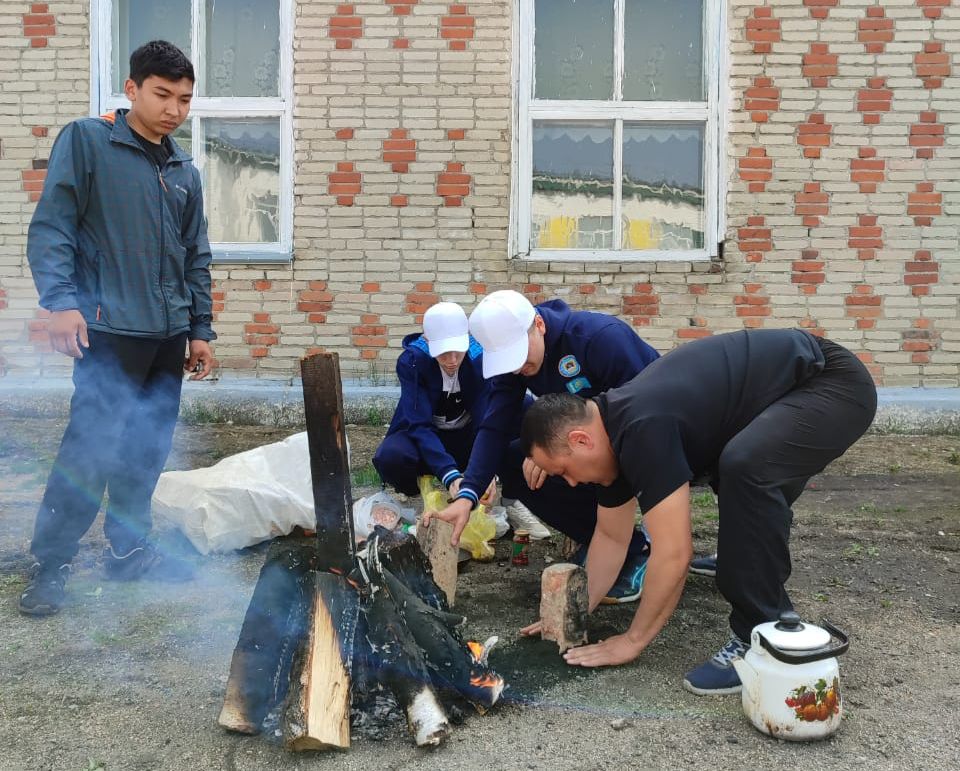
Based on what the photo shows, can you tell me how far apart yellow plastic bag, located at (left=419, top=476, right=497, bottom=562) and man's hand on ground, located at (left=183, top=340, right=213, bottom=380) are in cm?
109

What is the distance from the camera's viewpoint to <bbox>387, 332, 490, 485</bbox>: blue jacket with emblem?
4262 millimetres

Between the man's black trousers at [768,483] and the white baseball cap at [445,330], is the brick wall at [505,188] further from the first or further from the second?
the man's black trousers at [768,483]

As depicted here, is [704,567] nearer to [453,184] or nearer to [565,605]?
[565,605]

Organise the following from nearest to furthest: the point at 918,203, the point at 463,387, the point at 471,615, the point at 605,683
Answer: the point at 605,683 < the point at 471,615 < the point at 463,387 < the point at 918,203

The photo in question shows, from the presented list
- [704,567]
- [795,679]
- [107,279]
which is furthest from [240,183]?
[795,679]

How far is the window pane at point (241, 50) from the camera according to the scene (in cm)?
700

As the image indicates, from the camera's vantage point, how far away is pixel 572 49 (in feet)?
22.9

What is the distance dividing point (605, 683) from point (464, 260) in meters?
4.28

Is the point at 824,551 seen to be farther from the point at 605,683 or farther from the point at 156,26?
the point at 156,26

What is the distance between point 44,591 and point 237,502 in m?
0.92

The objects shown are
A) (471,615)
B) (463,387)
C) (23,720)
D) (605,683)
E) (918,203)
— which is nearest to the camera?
(23,720)

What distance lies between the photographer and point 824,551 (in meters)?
4.44

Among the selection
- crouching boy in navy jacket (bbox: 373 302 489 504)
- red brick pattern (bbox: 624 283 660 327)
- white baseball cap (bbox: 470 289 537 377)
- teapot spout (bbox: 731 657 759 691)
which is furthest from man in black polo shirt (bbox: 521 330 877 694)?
red brick pattern (bbox: 624 283 660 327)

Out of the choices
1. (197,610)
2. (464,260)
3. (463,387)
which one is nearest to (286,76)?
(464,260)
